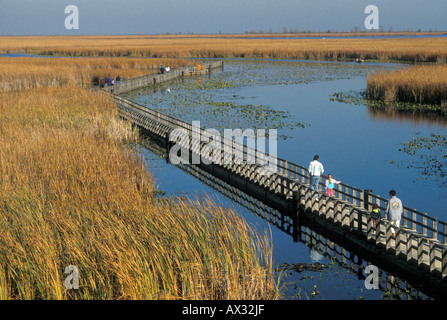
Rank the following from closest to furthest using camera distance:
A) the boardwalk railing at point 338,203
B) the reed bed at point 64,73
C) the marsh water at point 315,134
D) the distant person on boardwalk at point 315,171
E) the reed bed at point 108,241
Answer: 1. the reed bed at point 108,241
2. the boardwalk railing at point 338,203
3. the marsh water at point 315,134
4. the distant person on boardwalk at point 315,171
5. the reed bed at point 64,73

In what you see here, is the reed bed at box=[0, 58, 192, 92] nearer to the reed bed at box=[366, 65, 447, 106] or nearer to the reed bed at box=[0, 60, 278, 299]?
the reed bed at box=[366, 65, 447, 106]

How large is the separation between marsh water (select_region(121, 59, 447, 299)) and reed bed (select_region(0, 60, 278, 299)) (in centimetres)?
164

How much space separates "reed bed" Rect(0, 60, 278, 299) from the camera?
38.5ft

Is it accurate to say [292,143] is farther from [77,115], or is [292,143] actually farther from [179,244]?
[179,244]

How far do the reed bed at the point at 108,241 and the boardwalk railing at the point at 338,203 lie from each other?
12.9 ft

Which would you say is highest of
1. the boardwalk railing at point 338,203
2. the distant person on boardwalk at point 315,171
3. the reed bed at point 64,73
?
the reed bed at point 64,73

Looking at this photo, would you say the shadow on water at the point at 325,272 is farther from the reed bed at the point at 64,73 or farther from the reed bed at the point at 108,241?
the reed bed at the point at 64,73

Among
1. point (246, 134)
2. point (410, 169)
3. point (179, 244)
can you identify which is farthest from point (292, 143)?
point (179, 244)

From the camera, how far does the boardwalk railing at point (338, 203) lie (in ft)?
51.4

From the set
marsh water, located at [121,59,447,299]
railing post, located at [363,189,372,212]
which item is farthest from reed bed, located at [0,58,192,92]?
railing post, located at [363,189,372,212]

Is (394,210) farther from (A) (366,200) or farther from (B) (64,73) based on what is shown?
(B) (64,73)

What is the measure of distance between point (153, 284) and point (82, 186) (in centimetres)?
823

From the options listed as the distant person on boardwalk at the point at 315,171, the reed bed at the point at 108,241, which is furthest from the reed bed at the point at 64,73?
the distant person on boardwalk at the point at 315,171
